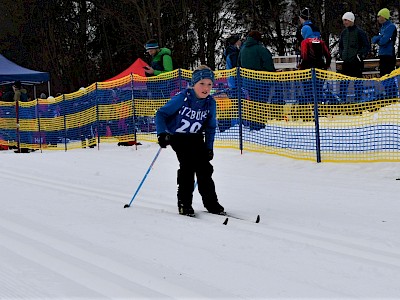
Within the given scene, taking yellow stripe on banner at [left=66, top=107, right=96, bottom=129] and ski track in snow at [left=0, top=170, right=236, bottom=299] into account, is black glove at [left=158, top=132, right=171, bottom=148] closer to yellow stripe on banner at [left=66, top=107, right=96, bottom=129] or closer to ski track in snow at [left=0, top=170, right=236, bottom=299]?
ski track in snow at [left=0, top=170, right=236, bottom=299]

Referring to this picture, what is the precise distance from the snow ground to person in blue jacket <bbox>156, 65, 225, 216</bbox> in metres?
0.22

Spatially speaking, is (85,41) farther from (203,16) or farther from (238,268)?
(238,268)

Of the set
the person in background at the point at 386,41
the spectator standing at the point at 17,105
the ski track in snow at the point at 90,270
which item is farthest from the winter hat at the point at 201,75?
the spectator standing at the point at 17,105

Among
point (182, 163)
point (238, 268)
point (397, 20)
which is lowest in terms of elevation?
point (238, 268)

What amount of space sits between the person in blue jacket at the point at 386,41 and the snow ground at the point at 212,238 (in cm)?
402

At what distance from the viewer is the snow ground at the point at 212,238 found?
389cm

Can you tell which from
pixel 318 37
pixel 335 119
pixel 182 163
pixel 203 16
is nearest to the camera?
pixel 182 163

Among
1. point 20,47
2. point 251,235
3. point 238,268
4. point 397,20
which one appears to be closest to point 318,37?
point 251,235

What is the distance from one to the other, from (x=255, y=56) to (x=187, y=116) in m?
6.06

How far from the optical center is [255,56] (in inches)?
474

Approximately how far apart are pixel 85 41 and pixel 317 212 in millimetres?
38564

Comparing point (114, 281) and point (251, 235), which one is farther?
point (251, 235)

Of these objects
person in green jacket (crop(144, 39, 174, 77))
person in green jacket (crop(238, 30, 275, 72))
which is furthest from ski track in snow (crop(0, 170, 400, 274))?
person in green jacket (crop(144, 39, 174, 77))

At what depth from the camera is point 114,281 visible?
4012mm
